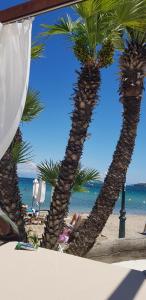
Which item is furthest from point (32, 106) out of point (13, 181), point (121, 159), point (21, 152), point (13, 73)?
point (13, 73)

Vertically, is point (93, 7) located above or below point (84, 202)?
above

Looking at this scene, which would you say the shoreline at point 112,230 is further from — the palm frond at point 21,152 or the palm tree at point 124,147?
the palm frond at point 21,152

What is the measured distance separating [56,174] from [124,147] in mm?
1980

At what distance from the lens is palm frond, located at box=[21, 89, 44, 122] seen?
23.5 feet

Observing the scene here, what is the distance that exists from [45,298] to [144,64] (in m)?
5.70

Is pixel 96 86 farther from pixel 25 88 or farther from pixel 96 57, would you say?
pixel 25 88

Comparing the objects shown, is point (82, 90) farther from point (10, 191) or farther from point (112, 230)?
point (112, 230)

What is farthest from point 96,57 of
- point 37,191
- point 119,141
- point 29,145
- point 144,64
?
point 37,191

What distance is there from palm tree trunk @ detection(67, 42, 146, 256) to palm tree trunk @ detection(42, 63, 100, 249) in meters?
0.58

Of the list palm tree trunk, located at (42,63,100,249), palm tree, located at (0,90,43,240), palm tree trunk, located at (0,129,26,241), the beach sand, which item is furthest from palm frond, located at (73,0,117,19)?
the beach sand

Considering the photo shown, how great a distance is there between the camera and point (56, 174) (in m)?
7.96

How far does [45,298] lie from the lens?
6.66 feet

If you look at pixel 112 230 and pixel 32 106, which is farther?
pixel 112 230

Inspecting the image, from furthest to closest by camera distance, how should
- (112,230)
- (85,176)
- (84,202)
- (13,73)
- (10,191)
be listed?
(84,202) < (112,230) < (85,176) < (10,191) < (13,73)
